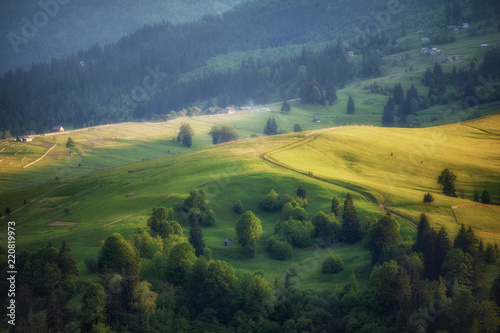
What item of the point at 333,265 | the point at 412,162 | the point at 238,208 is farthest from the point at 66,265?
the point at 412,162

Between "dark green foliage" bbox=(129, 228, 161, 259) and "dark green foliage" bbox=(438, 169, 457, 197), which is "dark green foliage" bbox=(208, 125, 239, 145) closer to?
"dark green foliage" bbox=(438, 169, 457, 197)

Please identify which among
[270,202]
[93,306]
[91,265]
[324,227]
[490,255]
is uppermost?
[270,202]

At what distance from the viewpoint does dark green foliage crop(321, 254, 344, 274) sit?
73.5 m

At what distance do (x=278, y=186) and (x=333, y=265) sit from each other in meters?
33.6

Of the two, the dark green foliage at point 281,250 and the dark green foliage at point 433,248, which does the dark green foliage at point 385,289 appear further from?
the dark green foliage at point 281,250

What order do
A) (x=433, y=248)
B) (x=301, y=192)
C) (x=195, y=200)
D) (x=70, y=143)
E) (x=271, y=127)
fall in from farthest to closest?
(x=271, y=127) < (x=70, y=143) < (x=301, y=192) < (x=195, y=200) < (x=433, y=248)

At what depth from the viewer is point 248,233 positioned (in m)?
81.6

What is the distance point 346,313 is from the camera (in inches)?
2382

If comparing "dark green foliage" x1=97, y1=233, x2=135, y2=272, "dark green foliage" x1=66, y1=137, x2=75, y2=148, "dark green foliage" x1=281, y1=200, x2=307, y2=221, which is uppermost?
"dark green foliage" x1=66, y1=137, x2=75, y2=148

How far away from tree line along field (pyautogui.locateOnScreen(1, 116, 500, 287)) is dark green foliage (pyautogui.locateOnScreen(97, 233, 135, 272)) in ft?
11.2

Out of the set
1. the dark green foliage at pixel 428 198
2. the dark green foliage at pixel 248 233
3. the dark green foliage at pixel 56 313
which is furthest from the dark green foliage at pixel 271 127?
the dark green foliage at pixel 56 313

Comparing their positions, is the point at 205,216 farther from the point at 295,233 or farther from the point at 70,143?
the point at 70,143

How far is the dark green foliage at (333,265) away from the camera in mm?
73500

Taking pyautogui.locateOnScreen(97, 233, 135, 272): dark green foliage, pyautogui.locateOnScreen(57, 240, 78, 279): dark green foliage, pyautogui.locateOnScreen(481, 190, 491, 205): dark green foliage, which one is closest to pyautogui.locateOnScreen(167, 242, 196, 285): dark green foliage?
pyautogui.locateOnScreen(97, 233, 135, 272): dark green foliage
